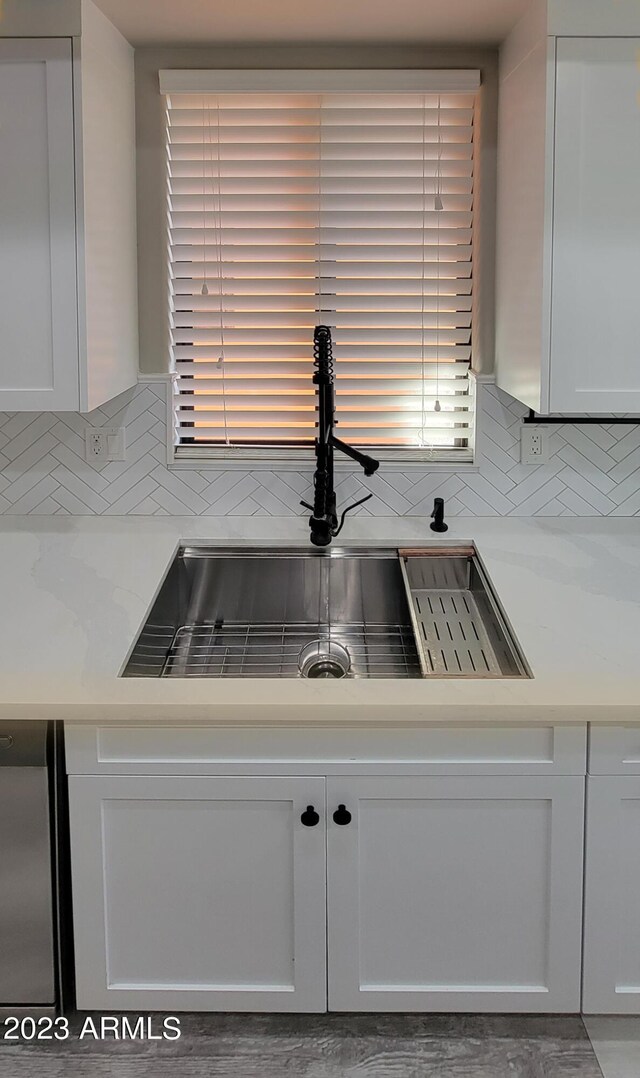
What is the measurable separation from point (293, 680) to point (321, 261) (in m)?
1.32

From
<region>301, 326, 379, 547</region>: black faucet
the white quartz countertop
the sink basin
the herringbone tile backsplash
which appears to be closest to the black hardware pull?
the white quartz countertop

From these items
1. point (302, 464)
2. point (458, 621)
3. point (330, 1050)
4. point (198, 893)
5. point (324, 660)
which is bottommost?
point (330, 1050)

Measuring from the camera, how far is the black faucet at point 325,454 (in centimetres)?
250

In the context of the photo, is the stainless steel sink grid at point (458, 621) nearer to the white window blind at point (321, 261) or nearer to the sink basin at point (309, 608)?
the sink basin at point (309, 608)

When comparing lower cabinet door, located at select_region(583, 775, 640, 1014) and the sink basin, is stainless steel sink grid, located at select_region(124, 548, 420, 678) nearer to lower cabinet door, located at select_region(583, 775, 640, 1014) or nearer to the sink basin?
the sink basin

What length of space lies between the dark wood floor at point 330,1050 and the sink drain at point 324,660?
71 centimetres

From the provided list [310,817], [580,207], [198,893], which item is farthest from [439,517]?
[198,893]

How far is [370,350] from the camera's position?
9.40 feet

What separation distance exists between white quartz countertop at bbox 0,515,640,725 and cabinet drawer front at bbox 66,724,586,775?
50 mm

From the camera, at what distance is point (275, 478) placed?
9.44 ft

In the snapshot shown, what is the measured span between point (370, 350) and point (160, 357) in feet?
1.80

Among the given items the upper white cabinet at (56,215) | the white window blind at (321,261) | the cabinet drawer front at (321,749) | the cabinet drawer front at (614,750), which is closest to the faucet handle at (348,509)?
the white window blind at (321,261)

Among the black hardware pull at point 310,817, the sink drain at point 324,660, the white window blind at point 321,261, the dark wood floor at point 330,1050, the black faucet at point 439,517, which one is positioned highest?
the white window blind at point 321,261

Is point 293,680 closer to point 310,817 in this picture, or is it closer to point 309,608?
point 310,817
